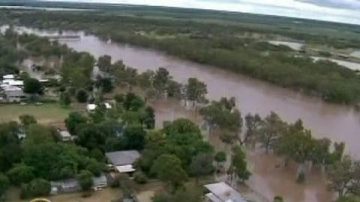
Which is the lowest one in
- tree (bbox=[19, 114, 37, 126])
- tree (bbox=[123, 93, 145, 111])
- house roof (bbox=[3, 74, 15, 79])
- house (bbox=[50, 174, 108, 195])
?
house (bbox=[50, 174, 108, 195])

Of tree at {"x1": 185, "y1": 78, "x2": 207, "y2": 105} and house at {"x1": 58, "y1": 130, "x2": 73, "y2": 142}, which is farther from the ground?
tree at {"x1": 185, "y1": 78, "x2": 207, "y2": 105}

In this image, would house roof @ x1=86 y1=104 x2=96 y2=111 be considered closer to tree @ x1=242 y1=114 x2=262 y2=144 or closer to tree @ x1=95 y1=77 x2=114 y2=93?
tree @ x1=95 y1=77 x2=114 y2=93

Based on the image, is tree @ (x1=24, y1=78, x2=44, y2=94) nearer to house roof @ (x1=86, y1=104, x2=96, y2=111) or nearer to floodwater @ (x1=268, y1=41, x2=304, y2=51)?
house roof @ (x1=86, y1=104, x2=96, y2=111)

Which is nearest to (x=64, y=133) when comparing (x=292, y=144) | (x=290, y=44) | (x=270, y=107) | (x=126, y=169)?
(x=126, y=169)

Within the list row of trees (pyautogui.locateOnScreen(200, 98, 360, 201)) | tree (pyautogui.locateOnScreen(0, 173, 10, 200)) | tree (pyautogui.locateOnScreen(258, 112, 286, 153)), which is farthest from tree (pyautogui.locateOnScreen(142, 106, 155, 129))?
tree (pyautogui.locateOnScreen(0, 173, 10, 200))

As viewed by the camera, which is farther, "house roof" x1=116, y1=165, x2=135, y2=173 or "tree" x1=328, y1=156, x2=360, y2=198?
"house roof" x1=116, y1=165, x2=135, y2=173

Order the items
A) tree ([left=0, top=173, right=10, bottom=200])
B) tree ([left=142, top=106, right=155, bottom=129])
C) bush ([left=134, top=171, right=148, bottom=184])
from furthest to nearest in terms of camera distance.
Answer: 1. tree ([left=142, top=106, right=155, bottom=129])
2. bush ([left=134, top=171, right=148, bottom=184])
3. tree ([left=0, top=173, right=10, bottom=200])

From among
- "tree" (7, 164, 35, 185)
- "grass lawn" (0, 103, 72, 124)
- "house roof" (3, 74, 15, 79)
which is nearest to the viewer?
"tree" (7, 164, 35, 185)
